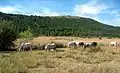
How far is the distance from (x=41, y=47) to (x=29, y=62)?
90.6 ft

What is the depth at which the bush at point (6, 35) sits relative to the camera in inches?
1876

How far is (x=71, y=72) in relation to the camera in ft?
55.7

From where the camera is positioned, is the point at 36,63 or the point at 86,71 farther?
the point at 36,63

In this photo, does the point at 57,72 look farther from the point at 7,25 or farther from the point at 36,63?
the point at 7,25

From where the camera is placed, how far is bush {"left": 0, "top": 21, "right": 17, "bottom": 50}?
47.7 m

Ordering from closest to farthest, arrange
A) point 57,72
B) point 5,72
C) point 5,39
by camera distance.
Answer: point 5,72 < point 57,72 < point 5,39

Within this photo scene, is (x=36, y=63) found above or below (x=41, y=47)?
above

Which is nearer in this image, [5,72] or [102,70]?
[5,72]

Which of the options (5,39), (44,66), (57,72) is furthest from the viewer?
(5,39)

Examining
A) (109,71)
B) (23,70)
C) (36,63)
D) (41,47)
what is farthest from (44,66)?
(41,47)

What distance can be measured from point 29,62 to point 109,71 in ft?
22.5

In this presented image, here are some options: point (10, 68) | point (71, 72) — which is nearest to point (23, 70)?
point (10, 68)

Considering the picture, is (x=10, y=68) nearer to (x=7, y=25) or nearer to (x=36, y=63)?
(x=36, y=63)

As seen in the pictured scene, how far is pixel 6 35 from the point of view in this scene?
48.2 metres
